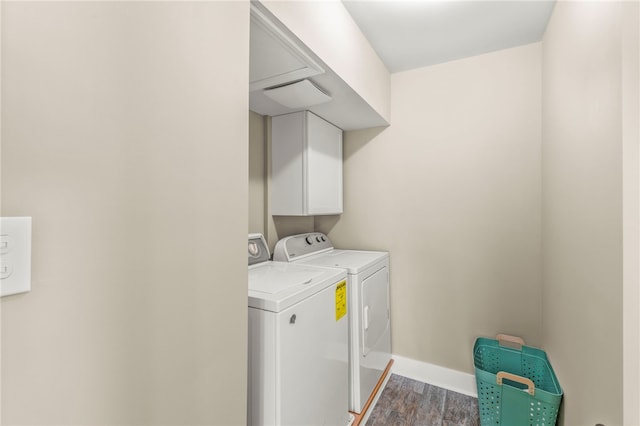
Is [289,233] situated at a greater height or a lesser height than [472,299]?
greater

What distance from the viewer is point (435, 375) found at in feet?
7.34

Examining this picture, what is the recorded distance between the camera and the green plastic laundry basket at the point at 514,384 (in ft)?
4.92

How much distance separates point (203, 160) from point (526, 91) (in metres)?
2.22

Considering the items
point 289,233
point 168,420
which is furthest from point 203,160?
point 289,233

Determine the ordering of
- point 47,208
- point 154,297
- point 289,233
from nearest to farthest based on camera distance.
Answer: point 47,208 → point 154,297 → point 289,233

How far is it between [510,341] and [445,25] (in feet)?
6.96

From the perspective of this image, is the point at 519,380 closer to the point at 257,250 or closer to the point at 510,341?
the point at 510,341

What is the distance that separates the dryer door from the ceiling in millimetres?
1614

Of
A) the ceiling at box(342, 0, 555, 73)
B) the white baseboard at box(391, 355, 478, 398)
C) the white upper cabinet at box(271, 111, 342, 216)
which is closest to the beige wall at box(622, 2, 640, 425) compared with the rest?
the ceiling at box(342, 0, 555, 73)

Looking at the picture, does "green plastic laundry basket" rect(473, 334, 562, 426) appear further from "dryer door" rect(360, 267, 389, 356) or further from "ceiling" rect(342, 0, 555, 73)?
"ceiling" rect(342, 0, 555, 73)

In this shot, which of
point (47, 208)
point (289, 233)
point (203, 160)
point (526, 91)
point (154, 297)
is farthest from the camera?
point (289, 233)

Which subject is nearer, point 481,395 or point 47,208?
point 47,208

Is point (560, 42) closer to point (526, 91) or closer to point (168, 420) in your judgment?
point (526, 91)

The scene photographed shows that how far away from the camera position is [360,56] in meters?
1.83
